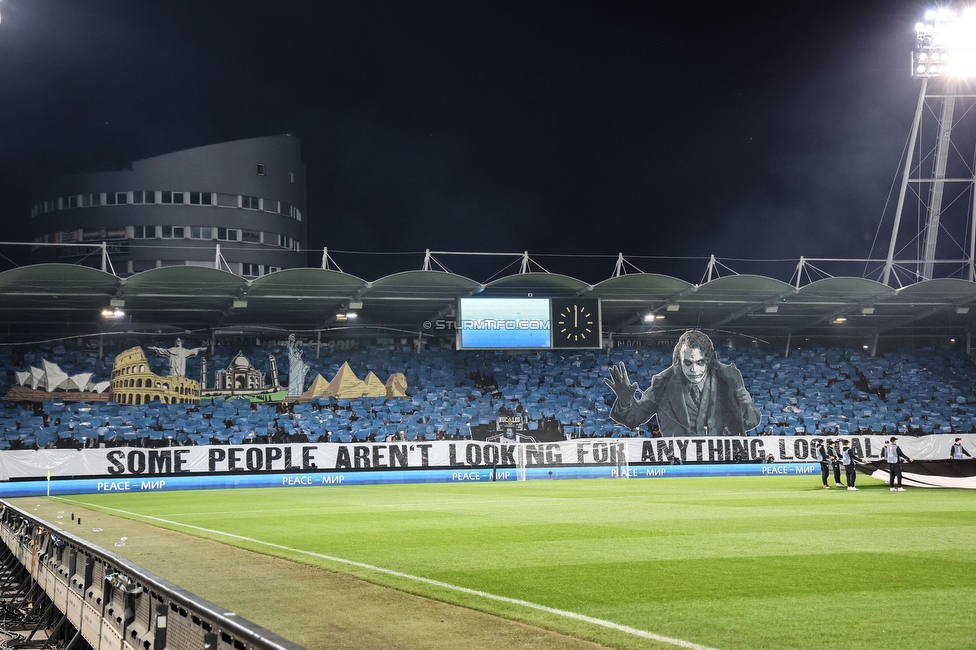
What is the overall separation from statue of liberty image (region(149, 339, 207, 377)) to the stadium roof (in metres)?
1.34

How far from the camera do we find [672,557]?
11773 millimetres

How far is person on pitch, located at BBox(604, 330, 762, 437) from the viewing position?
46969 mm

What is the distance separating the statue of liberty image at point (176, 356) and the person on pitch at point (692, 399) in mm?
21316

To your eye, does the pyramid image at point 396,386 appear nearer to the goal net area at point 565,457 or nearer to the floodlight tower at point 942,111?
the goal net area at point 565,457

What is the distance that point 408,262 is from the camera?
2982 inches

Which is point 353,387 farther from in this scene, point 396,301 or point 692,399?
point 692,399

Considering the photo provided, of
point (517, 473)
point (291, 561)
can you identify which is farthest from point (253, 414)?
point (291, 561)

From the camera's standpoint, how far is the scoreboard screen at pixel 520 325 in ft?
145

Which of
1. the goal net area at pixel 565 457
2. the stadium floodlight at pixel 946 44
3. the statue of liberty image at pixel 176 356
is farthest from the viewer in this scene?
the statue of liberty image at pixel 176 356

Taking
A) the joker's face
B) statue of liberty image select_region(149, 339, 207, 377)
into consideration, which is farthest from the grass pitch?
the joker's face

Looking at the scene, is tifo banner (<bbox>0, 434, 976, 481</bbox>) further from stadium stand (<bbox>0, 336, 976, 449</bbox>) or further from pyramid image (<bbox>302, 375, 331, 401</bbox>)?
pyramid image (<bbox>302, 375, 331, 401</bbox>)

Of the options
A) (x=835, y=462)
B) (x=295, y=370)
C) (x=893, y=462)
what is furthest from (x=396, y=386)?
(x=893, y=462)

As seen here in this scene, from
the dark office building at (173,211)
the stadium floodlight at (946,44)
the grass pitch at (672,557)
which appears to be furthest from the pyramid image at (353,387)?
the stadium floodlight at (946,44)

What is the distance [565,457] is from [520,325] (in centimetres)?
696
